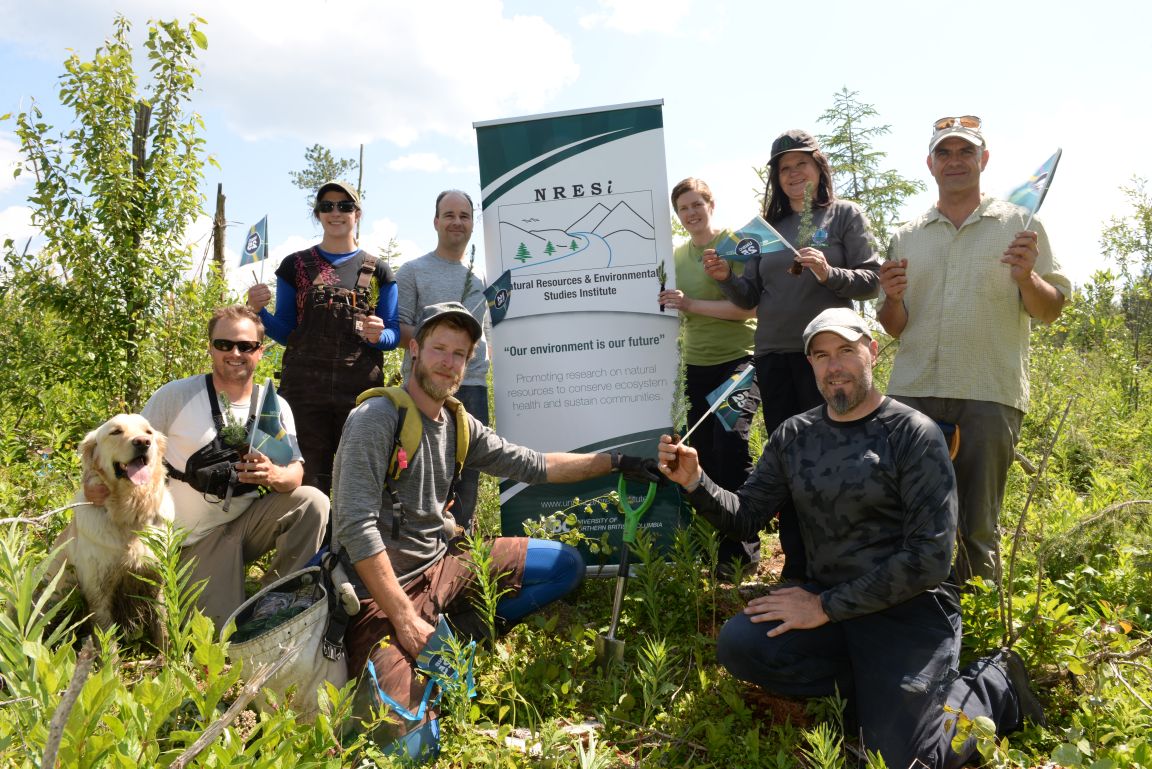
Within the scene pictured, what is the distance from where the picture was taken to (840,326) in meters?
3.28

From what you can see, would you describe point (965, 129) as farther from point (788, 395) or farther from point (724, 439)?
point (724, 439)

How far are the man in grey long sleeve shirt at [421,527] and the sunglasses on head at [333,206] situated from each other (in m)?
1.38

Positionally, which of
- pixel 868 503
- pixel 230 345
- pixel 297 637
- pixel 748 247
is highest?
pixel 748 247

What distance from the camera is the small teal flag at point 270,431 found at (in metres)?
3.88

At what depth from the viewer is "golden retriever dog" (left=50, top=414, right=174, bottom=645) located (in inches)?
139

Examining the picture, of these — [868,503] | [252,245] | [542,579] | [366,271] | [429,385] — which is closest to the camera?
[868,503]

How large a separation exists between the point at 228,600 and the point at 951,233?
4.12 meters

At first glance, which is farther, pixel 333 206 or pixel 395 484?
pixel 333 206

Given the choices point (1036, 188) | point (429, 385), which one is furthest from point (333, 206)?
point (1036, 188)

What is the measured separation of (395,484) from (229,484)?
3.39ft

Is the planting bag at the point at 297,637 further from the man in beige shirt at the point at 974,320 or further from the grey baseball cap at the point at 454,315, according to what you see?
the man in beige shirt at the point at 974,320

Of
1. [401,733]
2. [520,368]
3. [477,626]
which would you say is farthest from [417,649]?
[520,368]

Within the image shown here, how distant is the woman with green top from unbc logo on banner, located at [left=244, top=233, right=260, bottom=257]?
262 centimetres

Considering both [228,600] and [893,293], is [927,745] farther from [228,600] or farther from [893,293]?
[228,600]
